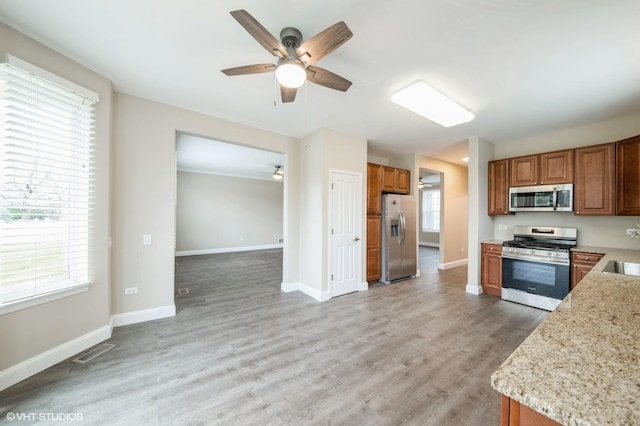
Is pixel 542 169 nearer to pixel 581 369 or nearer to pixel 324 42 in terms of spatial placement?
pixel 324 42

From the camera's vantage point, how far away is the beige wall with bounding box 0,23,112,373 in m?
1.93

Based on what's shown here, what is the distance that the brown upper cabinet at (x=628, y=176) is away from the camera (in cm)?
293

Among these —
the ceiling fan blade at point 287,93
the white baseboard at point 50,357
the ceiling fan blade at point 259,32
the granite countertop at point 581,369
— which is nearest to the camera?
the granite countertop at point 581,369

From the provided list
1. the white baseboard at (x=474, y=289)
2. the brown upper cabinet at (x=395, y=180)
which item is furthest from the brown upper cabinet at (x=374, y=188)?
the white baseboard at (x=474, y=289)

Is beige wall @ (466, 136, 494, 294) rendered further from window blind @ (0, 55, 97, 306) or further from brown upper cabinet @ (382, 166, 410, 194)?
window blind @ (0, 55, 97, 306)

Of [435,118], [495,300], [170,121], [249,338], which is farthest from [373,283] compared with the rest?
[170,121]

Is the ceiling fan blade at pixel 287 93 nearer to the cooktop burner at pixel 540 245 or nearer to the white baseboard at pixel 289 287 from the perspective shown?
the white baseboard at pixel 289 287

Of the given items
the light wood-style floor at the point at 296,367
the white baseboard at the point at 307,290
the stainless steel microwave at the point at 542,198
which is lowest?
the light wood-style floor at the point at 296,367

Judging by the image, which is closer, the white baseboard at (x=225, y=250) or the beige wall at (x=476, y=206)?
the beige wall at (x=476, y=206)

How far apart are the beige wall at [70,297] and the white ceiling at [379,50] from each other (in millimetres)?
130

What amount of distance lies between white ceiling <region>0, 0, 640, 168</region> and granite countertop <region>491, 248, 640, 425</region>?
1983mm

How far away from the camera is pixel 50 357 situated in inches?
84.0

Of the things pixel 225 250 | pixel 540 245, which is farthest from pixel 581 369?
pixel 225 250

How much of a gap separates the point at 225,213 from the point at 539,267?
8385mm
